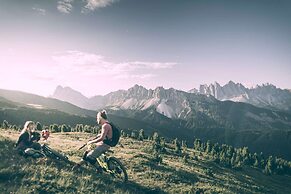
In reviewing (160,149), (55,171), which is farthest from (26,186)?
(160,149)

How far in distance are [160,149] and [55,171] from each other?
95.8 ft

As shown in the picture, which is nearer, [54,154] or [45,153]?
[54,154]

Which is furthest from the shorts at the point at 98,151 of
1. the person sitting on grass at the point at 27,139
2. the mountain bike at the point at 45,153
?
the person sitting on grass at the point at 27,139

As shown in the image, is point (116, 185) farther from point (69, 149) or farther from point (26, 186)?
point (69, 149)

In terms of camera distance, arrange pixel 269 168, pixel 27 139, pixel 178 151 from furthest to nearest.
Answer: pixel 269 168, pixel 178 151, pixel 27 139

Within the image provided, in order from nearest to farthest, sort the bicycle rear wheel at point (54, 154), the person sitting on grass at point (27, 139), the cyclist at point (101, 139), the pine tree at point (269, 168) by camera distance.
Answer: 1. the cyclist at point (101, 139)
2. the person sitting on grass at point (27, 139)
3. the bicycle rear wheel at point (54, 154)
4. the pine tree at point (269, 168)

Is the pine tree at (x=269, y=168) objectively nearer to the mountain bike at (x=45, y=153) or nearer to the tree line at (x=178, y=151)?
the tree line at (x=178, y=151)

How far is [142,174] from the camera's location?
81.8 feet

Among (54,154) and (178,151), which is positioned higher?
(54,154)

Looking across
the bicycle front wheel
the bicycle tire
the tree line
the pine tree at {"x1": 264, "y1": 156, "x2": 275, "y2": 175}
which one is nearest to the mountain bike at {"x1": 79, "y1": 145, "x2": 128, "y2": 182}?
the bicycle front wheel

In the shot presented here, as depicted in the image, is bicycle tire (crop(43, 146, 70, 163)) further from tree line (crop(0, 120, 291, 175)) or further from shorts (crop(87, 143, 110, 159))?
tree line (crop(0, 120, 291, 175))

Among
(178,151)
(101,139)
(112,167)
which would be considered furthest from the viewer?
(178,151)

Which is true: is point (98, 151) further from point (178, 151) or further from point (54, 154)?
point (178, 151)

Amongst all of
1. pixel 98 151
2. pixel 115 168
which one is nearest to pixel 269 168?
pixel 115 168
